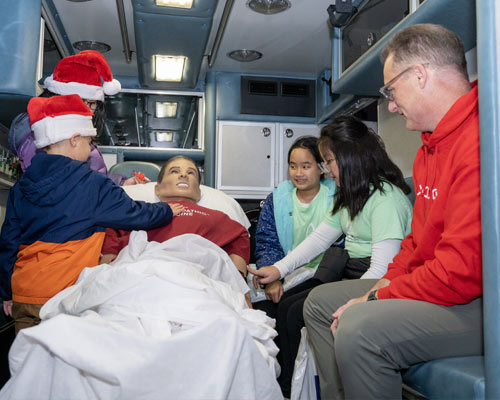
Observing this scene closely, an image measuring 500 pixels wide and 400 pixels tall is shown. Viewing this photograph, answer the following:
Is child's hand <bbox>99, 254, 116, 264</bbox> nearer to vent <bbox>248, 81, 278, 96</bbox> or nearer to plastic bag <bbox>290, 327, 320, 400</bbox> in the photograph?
plastic bag <bbox>290, 327, 320, 400</bbox>

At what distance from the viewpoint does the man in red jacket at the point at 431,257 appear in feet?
4.14

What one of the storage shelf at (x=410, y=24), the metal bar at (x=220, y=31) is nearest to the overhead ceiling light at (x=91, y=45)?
the metal bar at (x=220, y=31)

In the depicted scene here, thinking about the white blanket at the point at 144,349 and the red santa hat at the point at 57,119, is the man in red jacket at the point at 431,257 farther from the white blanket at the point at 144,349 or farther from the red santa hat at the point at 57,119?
the red santa hat at the point at 57,119

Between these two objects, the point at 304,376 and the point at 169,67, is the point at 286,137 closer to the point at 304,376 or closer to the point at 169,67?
the point at 169,67

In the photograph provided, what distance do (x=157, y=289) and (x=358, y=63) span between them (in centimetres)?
186

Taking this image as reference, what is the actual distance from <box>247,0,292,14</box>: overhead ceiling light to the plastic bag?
101 inches

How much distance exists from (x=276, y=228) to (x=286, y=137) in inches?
94.6

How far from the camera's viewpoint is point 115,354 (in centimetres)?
125

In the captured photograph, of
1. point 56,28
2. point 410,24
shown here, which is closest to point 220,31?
point 56,28

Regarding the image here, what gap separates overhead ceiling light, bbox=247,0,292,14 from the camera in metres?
3.68

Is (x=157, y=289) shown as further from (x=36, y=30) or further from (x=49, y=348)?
(x=36, y=30)

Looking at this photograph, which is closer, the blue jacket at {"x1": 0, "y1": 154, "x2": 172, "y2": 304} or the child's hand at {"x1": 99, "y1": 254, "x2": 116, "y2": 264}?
the blue jacket at {"x1": 0, "y1": 154, "x2": 172, "y2": 304}

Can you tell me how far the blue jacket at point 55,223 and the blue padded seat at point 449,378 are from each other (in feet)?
3.90

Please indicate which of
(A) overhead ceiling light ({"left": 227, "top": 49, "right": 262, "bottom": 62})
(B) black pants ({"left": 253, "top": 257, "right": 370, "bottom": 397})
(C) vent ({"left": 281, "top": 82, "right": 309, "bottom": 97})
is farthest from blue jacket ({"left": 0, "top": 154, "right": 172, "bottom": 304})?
(C) vent ({"left": 281, "top": 82, "right": 309, "bottom": 97})
